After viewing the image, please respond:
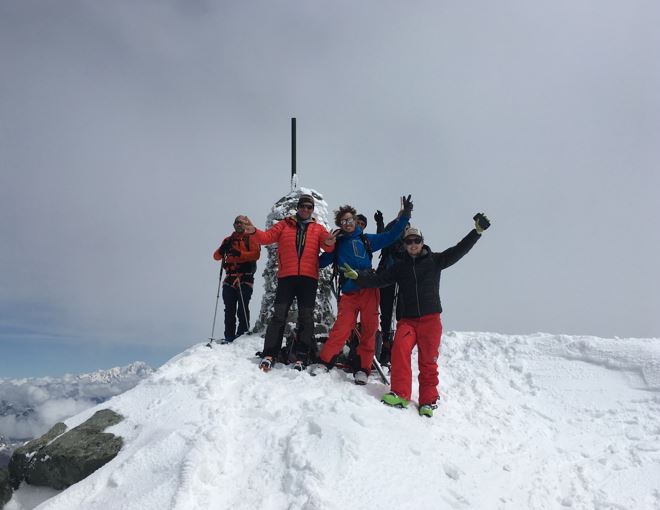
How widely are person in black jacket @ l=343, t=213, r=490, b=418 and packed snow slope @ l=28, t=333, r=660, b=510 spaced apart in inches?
15.2

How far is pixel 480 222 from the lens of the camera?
5781mm

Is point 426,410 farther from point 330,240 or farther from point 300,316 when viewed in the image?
point 330,240

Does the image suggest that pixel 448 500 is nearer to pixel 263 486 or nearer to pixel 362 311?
pixel 263 486

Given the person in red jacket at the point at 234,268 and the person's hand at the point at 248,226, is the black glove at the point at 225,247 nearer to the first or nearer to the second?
the person in red jacket at the point at 234,268

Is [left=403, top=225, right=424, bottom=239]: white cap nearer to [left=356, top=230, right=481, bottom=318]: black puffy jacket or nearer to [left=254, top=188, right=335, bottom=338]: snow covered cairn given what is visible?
[left=356, top=230, right=481, bottom=318]: black puffy jacket

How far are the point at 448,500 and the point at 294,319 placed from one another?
624 cm

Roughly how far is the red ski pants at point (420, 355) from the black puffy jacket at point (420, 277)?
0.57ft

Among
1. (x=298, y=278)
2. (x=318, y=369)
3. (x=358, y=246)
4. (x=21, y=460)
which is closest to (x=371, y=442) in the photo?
(x=318, y=369)

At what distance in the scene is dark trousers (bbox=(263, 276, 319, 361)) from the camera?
21.6 feet

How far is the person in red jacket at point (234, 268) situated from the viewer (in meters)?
8.85

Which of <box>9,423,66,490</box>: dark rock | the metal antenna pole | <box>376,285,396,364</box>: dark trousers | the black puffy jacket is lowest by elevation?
<box>9,423,66,490</box>: dark rock

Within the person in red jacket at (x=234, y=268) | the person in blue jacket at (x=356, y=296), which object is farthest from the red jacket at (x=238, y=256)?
the person in blue jacket at (x=356, y=296)

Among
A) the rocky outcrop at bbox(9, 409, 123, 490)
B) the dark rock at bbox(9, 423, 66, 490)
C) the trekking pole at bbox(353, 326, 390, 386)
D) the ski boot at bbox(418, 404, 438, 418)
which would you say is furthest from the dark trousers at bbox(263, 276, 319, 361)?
the dark rock at bbox(9, 423, 66, 490)

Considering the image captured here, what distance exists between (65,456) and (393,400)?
4257mm
